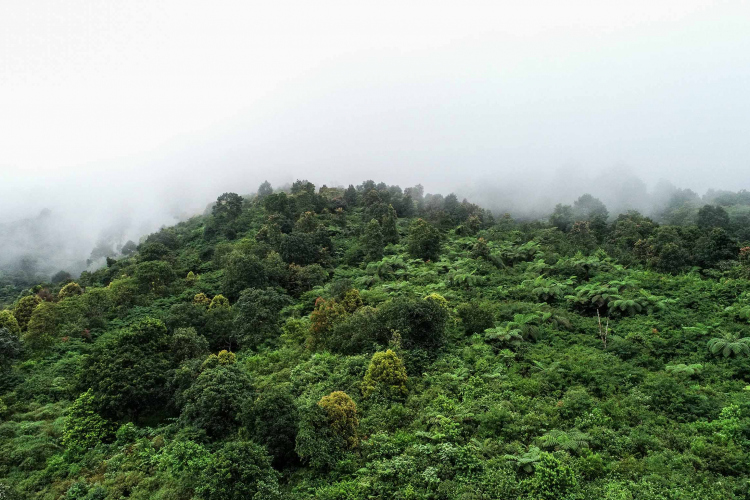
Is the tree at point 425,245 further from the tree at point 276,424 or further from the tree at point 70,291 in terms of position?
the tree at point 70,291

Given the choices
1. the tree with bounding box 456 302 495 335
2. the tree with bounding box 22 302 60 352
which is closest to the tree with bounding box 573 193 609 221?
the tree with bounding box 456 302 495 335

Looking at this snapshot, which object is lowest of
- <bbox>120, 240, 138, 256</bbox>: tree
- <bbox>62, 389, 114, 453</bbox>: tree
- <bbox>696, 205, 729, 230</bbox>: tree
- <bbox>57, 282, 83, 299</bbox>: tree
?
<bbox>62, 389, 114, 453</bbox>: tree

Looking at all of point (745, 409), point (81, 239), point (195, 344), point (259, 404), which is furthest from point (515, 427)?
point (81, 239)

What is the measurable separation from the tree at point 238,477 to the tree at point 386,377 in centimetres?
689

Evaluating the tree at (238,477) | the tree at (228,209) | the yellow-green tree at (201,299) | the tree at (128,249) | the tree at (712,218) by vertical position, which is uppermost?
the tree at (228,209)

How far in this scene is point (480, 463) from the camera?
12.9 m

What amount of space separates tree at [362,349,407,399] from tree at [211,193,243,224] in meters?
49.6

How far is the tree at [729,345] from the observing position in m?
18.1

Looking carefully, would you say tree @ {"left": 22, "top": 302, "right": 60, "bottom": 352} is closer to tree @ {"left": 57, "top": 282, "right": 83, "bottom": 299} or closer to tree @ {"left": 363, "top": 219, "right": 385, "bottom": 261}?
tree @ {"left": 57, "top": 282, "right": 83, "bottom": 299}

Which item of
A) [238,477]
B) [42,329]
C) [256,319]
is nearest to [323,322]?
[256,319]

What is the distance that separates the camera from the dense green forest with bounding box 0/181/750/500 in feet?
42.0

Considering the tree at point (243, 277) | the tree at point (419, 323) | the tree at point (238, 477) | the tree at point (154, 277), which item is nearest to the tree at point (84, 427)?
the tree at point (238, 477)

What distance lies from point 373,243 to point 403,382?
2842 cm

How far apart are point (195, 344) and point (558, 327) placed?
23.3 metres
